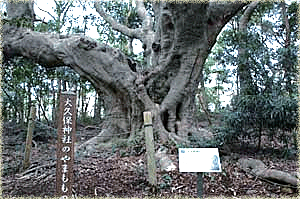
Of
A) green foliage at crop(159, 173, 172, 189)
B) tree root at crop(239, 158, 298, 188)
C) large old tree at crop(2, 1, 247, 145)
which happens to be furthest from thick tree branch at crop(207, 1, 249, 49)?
green foliage at crop(159, 173, 172, 189)

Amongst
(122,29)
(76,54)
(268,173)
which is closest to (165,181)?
(268,173)

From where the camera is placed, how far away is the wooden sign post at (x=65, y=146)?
10.2 feet

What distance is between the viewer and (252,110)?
19.6 ft

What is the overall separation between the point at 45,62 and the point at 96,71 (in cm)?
143

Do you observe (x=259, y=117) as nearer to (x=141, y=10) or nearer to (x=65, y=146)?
(x=65, y=146)

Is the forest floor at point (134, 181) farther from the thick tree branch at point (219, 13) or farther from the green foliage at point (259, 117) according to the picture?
the thick tree branch at point (219, 13)

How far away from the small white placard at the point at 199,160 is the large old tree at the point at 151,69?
2338 millimetres

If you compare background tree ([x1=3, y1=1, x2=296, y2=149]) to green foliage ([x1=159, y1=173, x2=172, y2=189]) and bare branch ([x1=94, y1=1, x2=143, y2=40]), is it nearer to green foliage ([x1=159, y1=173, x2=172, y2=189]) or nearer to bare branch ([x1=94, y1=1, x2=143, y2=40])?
green foliage ([x1=159, y1=173, x2=172, y2=189])

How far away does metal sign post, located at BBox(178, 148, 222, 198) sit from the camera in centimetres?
338

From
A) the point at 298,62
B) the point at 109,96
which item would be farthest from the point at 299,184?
the point at 109,96

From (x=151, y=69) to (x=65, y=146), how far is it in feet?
13.3

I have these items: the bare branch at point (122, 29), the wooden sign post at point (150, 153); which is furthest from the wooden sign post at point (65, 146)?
the bare branch at point (122, 29)

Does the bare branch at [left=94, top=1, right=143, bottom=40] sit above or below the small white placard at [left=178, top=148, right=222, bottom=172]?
above

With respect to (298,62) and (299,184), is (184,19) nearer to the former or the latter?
(298,62)
